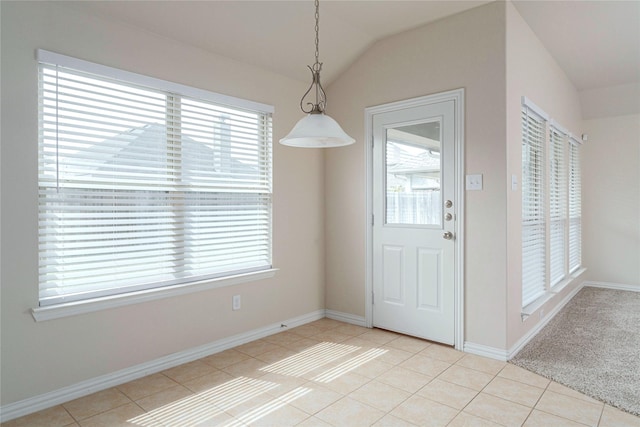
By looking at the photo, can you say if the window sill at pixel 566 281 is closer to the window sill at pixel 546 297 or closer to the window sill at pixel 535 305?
the window sill at pixel 546 297

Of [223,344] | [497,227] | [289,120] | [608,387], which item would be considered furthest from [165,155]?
[608,387]

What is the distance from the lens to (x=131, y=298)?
2.65 metres

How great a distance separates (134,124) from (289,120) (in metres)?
1.48

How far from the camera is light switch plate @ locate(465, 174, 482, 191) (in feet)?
10.1

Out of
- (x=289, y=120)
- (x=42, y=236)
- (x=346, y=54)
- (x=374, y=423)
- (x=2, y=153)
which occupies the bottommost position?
(x=374, y=423)

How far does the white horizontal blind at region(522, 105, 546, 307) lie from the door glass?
2.55 feet

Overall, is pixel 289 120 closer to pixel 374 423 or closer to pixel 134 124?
pixel 134 124

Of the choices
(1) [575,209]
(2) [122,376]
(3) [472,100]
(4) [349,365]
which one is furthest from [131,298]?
(1) [575,209]

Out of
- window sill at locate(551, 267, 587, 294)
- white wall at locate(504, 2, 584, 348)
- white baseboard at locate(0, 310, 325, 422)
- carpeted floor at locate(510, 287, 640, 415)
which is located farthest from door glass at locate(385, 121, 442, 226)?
window sill at locate(551, 267, 587, 294)

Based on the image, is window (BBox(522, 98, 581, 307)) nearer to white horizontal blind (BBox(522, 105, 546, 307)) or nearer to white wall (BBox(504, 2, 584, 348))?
white horizontal blind (BBox(522, 105, 546, 307))

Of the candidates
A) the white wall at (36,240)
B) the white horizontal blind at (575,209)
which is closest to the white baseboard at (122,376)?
the white wall at (36,240)

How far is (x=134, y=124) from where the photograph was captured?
2729mm

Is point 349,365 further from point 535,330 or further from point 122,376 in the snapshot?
point 535,330

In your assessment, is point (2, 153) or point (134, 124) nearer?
point (2, 153)
